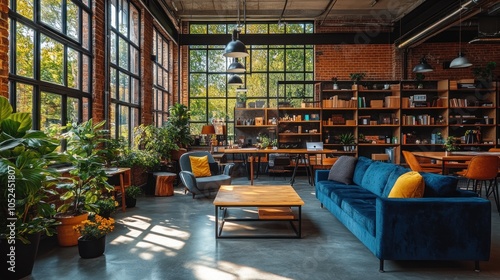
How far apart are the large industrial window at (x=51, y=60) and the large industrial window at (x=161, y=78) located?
3410 millimetres

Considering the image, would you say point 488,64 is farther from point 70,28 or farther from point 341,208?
point 70,28

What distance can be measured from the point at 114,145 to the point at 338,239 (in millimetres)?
3643

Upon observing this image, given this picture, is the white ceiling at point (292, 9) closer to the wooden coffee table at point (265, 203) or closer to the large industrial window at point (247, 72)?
the large industrial window at point (247, 72)

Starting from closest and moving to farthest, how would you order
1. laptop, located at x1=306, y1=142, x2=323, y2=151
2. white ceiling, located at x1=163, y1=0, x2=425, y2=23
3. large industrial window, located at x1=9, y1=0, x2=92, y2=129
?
large industrial window, located at x1=9, y1=0, x2=92, y2=129, laptop, located at x1=306, y1=142, x2=323, y2=151, white ceiling, located at x1=163, y1=0, x2=425, y2=23

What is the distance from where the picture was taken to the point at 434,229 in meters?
3.20

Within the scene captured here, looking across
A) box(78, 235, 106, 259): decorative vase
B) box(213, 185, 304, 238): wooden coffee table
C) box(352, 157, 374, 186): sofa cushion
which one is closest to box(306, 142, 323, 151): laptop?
box(352, 157, 374, 186): sofa cushion

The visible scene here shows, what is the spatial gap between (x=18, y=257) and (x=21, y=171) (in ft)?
2.66

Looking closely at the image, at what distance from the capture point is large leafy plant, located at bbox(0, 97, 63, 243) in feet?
9.00

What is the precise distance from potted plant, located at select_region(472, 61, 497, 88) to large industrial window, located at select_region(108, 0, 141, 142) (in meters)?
9.44

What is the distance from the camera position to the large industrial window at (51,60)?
13.4 feet

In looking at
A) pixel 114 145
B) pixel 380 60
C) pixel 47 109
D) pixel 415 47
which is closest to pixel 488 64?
pixel 415 47

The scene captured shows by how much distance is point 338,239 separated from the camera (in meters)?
4.26

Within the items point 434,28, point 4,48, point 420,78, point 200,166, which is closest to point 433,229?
point 4,48

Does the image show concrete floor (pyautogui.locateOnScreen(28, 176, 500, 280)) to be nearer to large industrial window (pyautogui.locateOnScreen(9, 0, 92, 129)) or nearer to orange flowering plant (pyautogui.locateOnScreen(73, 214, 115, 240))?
orange flowering plant (pyautogui.locateOnScreen(73, 214, 115, 240))
